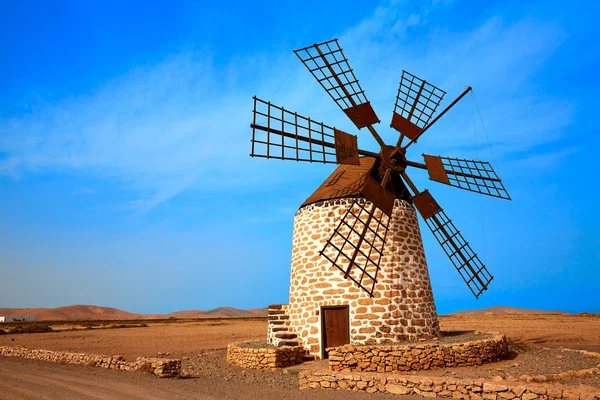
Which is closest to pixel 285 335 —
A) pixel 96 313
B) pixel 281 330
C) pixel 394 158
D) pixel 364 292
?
pixel 281 330

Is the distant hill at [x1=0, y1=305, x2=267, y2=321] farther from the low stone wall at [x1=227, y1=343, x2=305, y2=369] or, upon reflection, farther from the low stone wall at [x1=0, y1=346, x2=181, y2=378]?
the low stone wall at [x1=227, y1=343, x2=305, y2=369]

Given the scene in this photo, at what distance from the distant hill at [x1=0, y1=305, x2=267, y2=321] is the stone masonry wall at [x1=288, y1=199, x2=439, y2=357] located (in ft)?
269

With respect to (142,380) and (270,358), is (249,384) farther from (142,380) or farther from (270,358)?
(142,380)

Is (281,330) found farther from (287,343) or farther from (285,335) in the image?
(287,343)

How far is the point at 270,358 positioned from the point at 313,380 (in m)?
2.77

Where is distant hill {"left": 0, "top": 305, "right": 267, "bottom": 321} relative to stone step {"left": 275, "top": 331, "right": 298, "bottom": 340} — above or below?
above

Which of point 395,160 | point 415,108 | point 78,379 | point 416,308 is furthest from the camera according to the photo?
point 415,108

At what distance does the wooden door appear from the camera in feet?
41.5

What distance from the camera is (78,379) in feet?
37.1

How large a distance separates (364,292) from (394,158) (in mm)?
4185

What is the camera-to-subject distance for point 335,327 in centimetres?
1277

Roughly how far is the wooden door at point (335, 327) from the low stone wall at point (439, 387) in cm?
305

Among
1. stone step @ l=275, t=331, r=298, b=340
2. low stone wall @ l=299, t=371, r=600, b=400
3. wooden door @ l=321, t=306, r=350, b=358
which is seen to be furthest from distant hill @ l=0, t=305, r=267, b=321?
low stone wall @ l=299, t=371, r=600, b=400

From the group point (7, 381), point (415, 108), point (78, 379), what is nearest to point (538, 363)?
point (415, 108)
